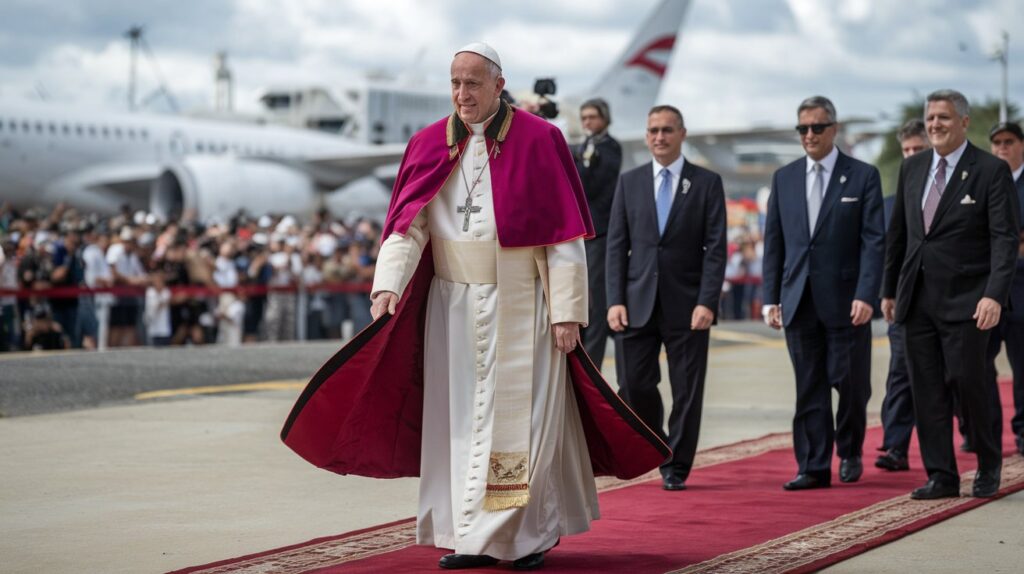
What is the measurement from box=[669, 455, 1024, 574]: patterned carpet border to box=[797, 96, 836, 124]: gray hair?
184 cm

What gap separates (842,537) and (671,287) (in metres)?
1.91

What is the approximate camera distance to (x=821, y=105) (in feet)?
23.9

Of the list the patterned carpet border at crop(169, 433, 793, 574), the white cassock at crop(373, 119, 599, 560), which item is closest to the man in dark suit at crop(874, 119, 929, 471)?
the patterned carpet border at crop(169, 433, 793, 574)

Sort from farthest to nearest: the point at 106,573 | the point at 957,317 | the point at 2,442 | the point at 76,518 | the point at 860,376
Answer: the point at 2,442, the point at 860,376, the point at 957,317, the point at 76,518, the point at 106,573

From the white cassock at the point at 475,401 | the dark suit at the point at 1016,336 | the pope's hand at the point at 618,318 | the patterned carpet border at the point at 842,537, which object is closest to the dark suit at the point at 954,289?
the patterned carpet border at the point at 842,537

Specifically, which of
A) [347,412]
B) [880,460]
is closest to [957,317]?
[880,460]

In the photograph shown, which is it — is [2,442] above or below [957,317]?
below

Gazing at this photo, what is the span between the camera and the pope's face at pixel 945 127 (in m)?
6.71

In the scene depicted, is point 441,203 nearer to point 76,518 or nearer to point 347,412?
point 347,412

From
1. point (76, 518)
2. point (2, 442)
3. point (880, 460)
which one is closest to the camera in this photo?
point (76, 518)

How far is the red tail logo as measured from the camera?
42188mm

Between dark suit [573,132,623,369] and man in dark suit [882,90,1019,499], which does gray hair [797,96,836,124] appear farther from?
dark suit [573,132,623,369]

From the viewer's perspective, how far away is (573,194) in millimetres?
5184

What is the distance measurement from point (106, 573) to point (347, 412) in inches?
36.8
